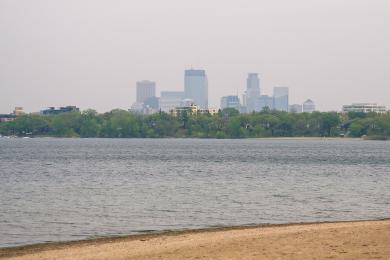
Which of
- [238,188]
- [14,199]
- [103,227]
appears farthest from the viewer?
[238,188]

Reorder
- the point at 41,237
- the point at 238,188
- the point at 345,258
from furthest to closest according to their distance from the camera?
the point at 238,188 → the point at 41,237 → the point at 345,258

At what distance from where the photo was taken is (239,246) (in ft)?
87.8

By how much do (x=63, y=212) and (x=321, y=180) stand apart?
117 feet

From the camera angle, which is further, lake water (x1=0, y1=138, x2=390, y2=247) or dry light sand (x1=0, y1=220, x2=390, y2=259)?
lake water (x1=0, y1=138, x2=390, y2=247)

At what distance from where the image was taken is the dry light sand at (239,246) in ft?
81.4

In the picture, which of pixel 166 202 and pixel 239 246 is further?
pixel 166 202

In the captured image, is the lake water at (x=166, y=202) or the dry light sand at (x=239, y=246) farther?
the lake water at (x=166, y=202)

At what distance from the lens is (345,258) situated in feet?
77.3

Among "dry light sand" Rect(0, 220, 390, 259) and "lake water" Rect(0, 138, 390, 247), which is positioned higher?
"dry light sand" Rect(0, 220, 390, 259)

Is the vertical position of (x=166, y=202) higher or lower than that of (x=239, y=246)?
lower

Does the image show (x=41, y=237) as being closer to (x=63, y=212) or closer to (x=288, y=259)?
(x=63, y=212)

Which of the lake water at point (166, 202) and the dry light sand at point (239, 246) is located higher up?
the dry light sand at point (239, 246)

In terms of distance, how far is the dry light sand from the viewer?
2481 centimetres

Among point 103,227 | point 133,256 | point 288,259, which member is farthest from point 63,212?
point 288,259
